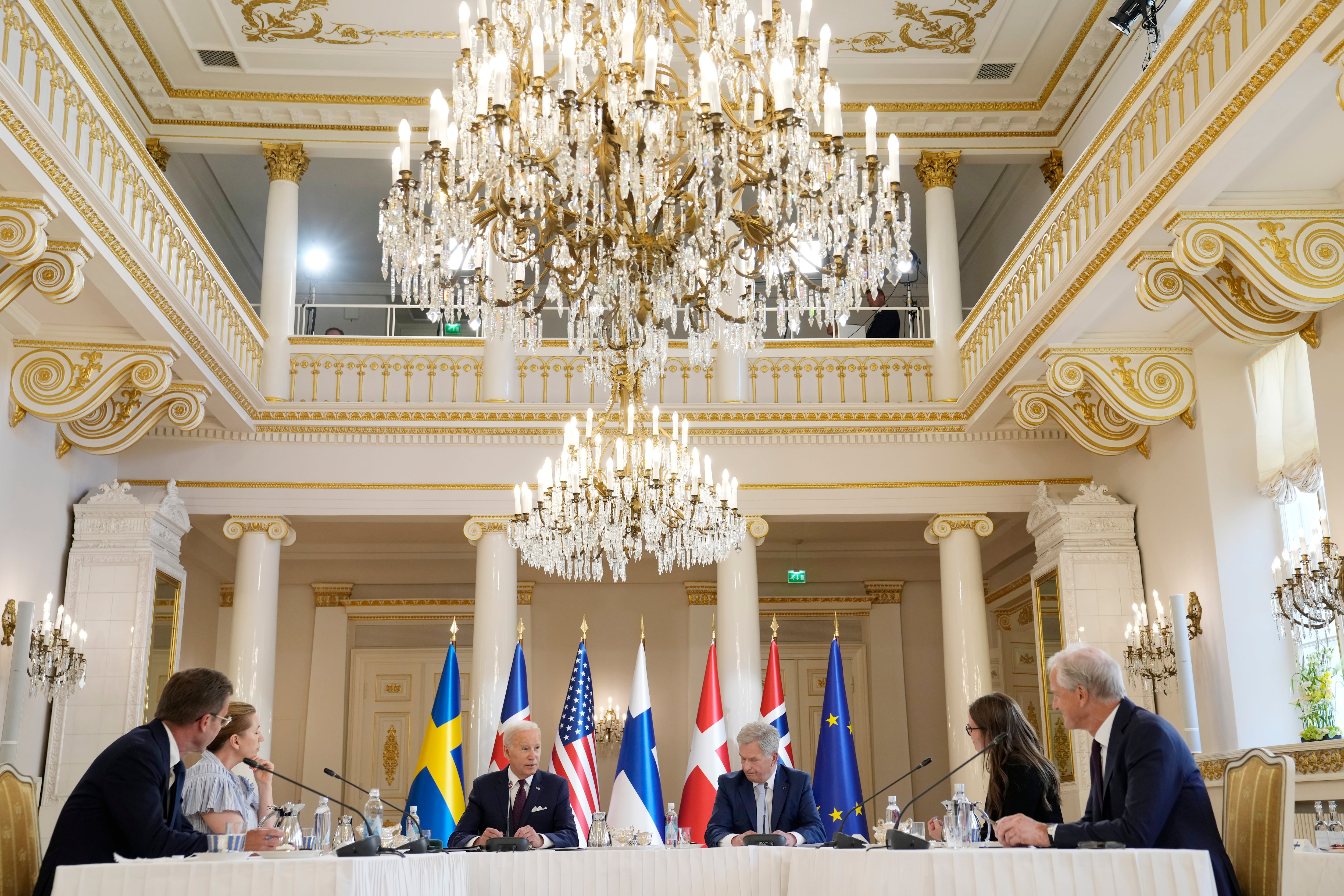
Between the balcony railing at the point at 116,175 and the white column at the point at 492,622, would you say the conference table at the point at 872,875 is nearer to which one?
the balcony railing at the point at 116,175

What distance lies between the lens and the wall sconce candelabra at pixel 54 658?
8.53m

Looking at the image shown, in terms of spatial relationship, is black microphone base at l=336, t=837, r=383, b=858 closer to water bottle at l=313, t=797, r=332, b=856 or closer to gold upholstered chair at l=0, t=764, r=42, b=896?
water bottle at l=313, t=797, r=332, b=856

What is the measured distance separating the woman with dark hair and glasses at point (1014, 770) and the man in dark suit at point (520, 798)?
222 centimetres

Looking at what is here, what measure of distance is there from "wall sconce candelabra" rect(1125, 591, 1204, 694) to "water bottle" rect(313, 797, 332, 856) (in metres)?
6.18

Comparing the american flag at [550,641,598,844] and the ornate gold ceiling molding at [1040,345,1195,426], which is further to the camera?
the american flag at [550,641,598,844]

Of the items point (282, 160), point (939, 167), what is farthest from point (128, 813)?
point (939, 167)

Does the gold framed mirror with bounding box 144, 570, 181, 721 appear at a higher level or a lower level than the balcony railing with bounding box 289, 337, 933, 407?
lower

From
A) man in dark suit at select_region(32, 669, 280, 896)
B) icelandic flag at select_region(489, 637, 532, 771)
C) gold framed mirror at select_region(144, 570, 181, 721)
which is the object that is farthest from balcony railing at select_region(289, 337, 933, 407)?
man in dark suit at select_region(32, 669, 280, 896)

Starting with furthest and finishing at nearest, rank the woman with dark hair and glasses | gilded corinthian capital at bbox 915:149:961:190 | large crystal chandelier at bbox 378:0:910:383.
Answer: gilded corinthian capital at bbox 915:149:961:190, large crystal chandelier at bbox 378:0:910:383, the woman with dark hair and glasses

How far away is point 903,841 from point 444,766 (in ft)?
22.1

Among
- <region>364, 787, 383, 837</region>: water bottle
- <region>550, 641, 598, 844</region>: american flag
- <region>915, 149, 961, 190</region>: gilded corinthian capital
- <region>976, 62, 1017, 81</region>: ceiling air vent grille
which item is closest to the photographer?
<region>364, 787, 383, 837</region>: water bottle

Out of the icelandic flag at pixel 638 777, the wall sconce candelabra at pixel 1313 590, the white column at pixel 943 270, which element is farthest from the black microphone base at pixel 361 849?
the white column at pixel 943 270

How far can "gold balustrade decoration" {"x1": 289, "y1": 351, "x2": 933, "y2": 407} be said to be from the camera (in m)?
10.8

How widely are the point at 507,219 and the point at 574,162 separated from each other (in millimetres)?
382
